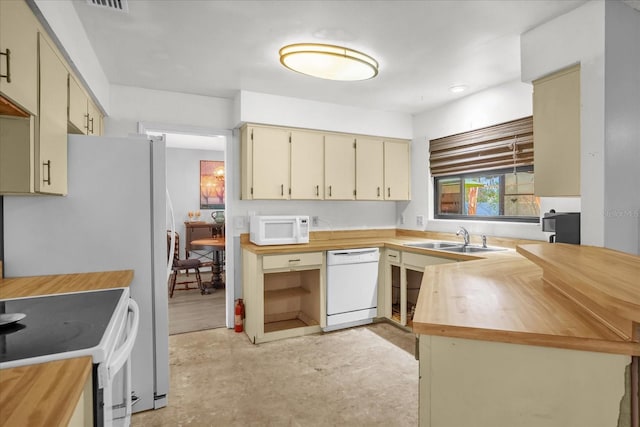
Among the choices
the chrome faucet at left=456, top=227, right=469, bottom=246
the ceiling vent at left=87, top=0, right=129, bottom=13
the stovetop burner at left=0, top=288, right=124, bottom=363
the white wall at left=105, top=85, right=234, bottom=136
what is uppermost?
the ceiling vent at left=87, top=0, right=129, bottom=13

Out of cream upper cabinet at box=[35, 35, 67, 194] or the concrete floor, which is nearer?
cream upper cabinet at box=[35, 35, 67, 194]

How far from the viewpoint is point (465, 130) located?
142 inches

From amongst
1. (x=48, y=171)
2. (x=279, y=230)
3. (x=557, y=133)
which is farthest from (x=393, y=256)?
(x=48, y=171)

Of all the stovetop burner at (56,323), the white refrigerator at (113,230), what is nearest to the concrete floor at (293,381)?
the white refrigerator at (113,230)

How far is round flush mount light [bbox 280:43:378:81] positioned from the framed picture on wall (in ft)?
15.8

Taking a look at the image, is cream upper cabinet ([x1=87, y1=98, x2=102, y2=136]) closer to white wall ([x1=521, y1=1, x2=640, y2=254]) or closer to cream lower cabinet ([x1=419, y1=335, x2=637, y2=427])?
cream lower cabinet ([x1=419, y1=335, x2=637, y2=427])

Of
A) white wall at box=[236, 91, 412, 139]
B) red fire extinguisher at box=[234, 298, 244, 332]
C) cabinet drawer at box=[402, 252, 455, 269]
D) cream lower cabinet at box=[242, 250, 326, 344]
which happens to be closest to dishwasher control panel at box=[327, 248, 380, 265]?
cream lower cabinet at box=[242, 250, 326, 344]

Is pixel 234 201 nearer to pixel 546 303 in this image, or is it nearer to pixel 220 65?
pixel 220 65

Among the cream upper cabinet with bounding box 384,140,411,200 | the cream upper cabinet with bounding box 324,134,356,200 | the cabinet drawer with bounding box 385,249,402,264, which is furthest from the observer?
the cream upper cabinet with bounding box 384,140,411,200

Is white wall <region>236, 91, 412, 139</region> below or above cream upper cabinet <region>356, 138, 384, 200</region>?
above

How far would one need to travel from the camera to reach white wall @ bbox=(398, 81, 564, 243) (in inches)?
118

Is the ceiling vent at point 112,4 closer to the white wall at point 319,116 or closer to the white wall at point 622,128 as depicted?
the white wall at point 319,116

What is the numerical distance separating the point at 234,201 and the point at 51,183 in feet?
6.30

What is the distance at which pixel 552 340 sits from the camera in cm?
96
